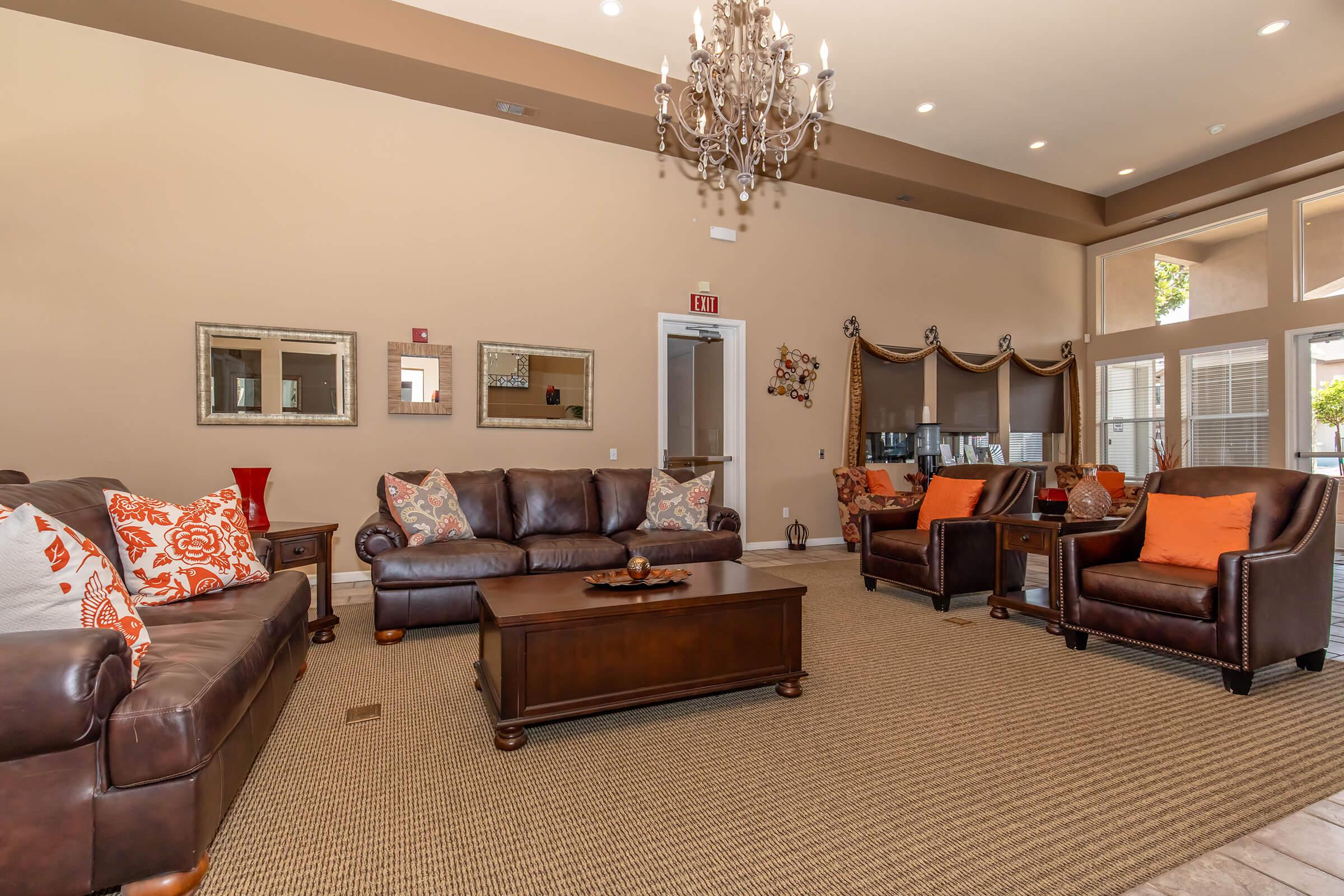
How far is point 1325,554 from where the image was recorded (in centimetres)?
307

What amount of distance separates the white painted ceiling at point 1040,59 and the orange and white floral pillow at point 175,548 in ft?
12.9

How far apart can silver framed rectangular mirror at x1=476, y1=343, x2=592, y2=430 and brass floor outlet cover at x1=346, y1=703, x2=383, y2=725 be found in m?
3.11

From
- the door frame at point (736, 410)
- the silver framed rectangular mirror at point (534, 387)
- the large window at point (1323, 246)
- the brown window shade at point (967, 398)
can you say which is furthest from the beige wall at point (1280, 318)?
the silver framed rectangular mirror at point (534, 387)

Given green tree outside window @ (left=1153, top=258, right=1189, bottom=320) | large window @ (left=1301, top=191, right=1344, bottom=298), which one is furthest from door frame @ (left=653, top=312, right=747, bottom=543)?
large window @ (left=1301, top=191, right=1344, bottom=298)

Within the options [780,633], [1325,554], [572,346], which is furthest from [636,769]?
[572,346]

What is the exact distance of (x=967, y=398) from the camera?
26.7 feet

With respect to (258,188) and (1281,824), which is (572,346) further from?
(1281,824)

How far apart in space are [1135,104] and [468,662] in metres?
7.31

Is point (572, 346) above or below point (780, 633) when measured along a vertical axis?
above

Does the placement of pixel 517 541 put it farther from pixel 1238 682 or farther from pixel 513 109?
pixel 1238 682

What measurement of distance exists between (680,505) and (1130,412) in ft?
23.3

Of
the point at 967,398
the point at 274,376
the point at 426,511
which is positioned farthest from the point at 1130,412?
the point at 274,376

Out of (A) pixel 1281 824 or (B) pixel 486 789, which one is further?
(B) pixel 486 789

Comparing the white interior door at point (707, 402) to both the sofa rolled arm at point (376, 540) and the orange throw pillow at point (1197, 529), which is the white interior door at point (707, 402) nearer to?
the sofa rolled arm at point (376, 540)
